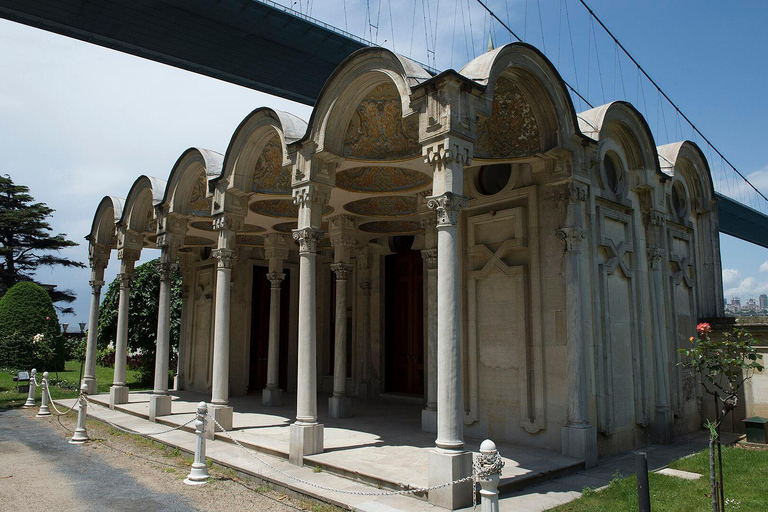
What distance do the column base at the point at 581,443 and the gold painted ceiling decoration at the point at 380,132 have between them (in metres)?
5.12

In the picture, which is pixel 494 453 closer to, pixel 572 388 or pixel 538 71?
pixel 572 388

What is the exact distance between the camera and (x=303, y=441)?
8.09 m

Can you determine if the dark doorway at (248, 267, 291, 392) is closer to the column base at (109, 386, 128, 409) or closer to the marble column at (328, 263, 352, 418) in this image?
the column base at (109, 386, 128, 409)

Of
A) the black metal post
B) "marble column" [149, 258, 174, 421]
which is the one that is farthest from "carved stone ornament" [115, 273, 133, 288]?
Result: the black metal post

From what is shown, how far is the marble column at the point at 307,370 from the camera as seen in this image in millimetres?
8180

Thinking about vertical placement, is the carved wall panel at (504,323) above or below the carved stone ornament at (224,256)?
below

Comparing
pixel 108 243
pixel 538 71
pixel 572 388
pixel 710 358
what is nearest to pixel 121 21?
pixel 108 243

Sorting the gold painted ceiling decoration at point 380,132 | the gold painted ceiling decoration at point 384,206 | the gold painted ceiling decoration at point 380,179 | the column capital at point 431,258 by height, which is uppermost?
the gold painted ceiling decoration at point 380,132

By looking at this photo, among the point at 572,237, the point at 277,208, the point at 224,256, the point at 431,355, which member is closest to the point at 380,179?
the point at 277,208

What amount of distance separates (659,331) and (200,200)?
430 inches

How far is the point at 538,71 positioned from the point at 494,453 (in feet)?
19.0

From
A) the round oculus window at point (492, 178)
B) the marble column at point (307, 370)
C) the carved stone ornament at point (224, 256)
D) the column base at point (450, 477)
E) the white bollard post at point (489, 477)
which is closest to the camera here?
the white bollard post at point (489, 477)

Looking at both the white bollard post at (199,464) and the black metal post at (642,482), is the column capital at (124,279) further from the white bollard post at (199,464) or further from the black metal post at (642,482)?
the black metal post at (642,482)

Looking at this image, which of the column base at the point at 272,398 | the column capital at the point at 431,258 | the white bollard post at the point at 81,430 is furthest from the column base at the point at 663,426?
the white bollard post at the point at 81,430
